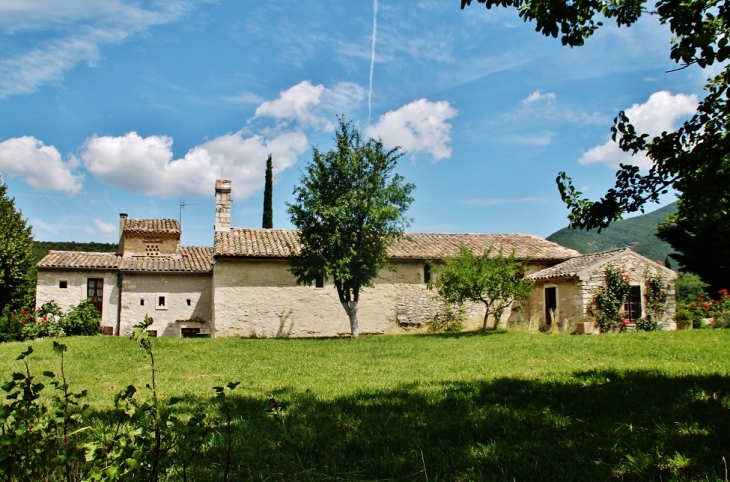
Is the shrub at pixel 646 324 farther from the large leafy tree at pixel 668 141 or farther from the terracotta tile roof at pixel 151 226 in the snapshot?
the terracotta tile roof at pixel 151 226

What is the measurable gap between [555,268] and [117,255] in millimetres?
23087

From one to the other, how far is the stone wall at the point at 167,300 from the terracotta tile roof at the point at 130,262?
0.42m

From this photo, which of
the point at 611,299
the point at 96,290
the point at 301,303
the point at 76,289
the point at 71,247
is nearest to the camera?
the point at 611,299

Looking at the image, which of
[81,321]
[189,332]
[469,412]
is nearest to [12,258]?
[81,321]

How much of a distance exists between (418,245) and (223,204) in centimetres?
989

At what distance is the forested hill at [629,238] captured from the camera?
5856cm

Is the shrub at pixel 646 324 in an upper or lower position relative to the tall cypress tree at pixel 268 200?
lower

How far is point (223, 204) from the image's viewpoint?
26.0m

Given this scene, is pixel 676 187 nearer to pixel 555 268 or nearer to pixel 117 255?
pixel 555 268

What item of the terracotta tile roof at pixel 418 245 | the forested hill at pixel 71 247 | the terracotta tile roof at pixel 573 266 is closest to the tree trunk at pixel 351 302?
the terracotta tile roof at pixel 418 245

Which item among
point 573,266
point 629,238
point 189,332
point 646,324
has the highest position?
point 629,238

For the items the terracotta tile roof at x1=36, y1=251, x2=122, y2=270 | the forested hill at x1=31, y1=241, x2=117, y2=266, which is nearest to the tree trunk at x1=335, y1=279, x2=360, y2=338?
the terracotta tile roof at x1=36, y1=251, x2=122, y2=270

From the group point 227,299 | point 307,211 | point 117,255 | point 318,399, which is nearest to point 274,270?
point 227,299

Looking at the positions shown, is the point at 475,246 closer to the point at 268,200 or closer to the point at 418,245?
the point at 418,245
